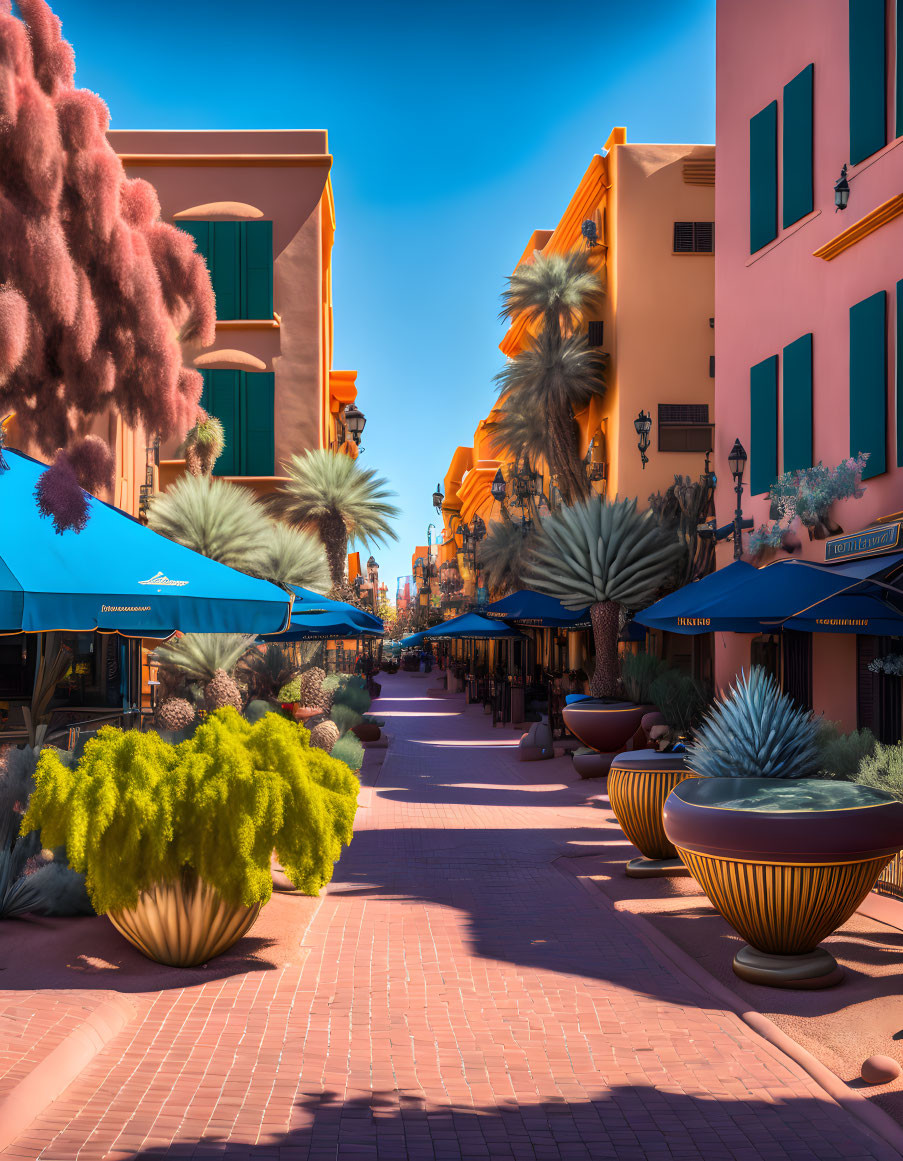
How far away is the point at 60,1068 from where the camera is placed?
476cm

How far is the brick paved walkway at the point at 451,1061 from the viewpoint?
14.1 ft

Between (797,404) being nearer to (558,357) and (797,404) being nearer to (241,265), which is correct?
(558,357)

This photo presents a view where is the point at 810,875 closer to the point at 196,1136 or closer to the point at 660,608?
the point at 196,1136

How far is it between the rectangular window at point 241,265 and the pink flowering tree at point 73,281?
19.7m

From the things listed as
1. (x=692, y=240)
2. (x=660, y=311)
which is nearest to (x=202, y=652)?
(x=660, y=311)

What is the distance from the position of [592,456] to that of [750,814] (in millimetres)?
21509

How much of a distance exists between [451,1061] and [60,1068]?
69.9 inches

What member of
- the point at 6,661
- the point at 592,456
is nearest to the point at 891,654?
the point at 6,661

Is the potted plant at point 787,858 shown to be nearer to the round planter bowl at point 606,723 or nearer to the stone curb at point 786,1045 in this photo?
the stone curb at point 786,1045

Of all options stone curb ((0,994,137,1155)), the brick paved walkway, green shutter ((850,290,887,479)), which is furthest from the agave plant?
green shutter ((850,290,887,479))

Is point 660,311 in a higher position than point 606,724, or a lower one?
higher

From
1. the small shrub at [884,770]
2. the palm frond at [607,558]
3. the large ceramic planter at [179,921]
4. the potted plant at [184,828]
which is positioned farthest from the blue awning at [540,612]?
the large ceramic planter at [179,921]

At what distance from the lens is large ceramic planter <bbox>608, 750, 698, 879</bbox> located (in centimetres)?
919

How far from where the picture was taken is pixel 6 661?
17969 millimetres
